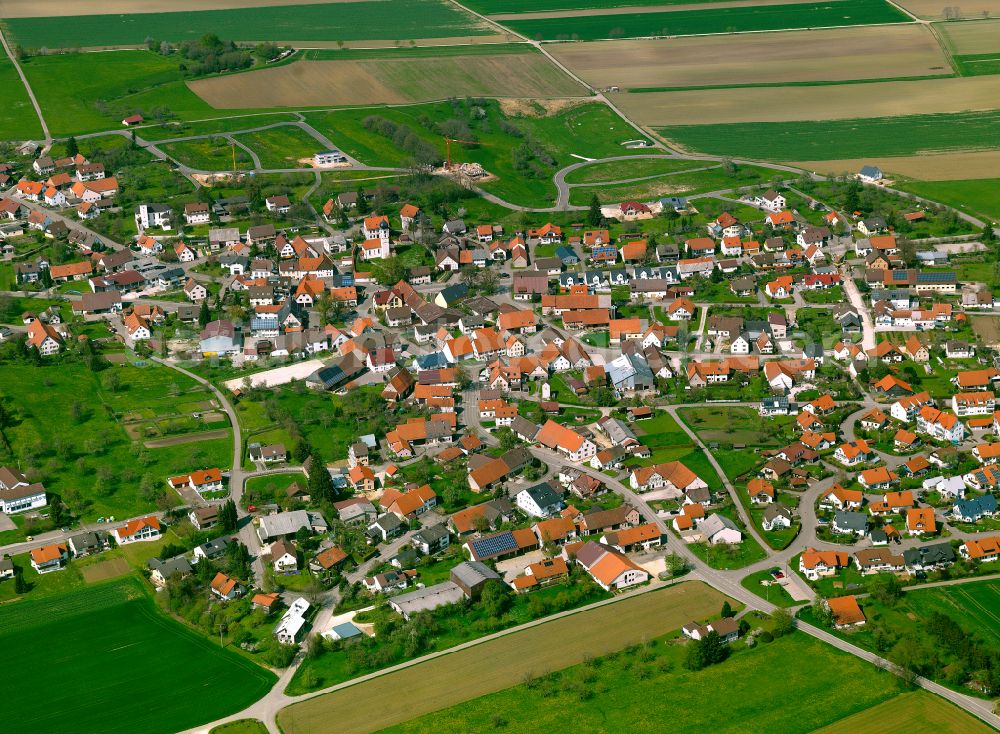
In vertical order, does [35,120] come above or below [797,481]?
above

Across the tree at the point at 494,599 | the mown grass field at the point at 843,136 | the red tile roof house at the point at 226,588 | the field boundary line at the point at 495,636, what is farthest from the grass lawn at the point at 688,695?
the mown grass field at the point at 843,136

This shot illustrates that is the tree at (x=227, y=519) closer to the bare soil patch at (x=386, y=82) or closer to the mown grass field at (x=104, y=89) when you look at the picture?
the mown grass field at (x=104, y=89)

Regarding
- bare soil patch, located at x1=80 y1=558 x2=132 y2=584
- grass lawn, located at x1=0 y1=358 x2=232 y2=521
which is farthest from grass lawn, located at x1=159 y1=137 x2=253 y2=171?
bare soil patch, located at x1=80 y1=558 x2=132 y2=584

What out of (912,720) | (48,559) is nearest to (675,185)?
(48,559)

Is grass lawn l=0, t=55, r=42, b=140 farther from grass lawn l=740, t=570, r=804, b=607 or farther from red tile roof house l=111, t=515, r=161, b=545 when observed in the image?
grass lawn l=740, t=570, r=804, b=607

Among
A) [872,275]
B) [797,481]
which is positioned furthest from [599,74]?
[797,481]

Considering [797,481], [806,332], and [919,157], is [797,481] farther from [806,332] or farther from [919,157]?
[919,157]

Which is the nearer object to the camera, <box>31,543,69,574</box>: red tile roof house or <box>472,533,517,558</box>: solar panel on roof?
<box>472,533,517,558</box>: solar panel on roof
